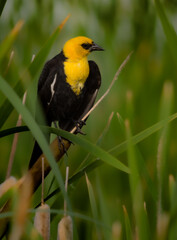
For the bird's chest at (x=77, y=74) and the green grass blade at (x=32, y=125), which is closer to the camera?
the green grass blade at (x=32, y=125)

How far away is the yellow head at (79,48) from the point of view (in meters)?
1.74

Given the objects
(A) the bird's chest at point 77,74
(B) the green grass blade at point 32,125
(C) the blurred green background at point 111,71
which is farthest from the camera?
(A) the bird's chest at point 77,74

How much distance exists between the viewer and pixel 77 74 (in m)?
1.68

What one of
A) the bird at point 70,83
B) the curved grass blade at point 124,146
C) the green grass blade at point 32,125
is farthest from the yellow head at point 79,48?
the green grass blade at point 32,125

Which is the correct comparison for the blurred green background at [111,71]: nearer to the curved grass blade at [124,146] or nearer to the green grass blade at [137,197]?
the curved grass blade at [124,146]

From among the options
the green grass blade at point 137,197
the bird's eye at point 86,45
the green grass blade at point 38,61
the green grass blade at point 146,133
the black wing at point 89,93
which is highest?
the bird's eye at point 86,45

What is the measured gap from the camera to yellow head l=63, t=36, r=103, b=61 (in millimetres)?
1737

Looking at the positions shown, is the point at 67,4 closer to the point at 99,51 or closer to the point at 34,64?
the point at 99,51

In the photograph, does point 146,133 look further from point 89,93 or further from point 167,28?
point 89,93

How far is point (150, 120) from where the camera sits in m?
1.72

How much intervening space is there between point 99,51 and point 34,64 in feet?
2.93

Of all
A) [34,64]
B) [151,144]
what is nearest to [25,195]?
[34,64]

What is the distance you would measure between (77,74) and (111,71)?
0.18m

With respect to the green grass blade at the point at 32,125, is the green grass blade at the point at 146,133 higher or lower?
lower
